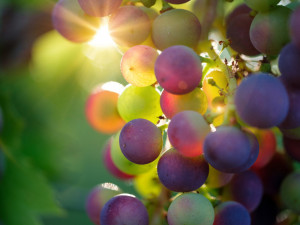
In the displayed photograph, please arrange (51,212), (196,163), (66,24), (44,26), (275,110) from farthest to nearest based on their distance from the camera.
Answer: (44,26), (51,212), (66,24), (196,163), (275,110)

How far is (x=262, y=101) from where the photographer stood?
0.57m

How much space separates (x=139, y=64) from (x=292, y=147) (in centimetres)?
40

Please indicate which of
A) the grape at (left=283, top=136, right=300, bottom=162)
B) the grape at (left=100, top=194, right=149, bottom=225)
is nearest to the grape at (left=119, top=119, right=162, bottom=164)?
the grape at (left=100, top=194, right=149, bottom=225)

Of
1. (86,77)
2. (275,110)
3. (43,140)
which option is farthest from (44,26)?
(275,110)

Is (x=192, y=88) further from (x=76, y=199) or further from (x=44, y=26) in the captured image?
(x=76, y=199)

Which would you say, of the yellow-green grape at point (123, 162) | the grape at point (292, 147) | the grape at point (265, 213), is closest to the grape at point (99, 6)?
the yellow-green grape at point (123, 162)

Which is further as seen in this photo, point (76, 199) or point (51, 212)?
point (76, 199)

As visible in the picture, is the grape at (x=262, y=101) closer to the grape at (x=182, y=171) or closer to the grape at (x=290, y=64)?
the grape at (x=290, y=64)

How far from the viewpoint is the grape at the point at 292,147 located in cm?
86

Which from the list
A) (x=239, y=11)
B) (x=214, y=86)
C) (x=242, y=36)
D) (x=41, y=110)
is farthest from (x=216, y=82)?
(x=41, y=110)

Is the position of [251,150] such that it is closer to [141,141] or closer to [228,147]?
[228,147]

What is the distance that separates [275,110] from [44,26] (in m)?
1.10

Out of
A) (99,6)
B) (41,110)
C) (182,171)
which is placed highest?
(99,6)

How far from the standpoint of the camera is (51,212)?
1.22 metres
